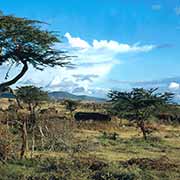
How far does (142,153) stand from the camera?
25.7 m

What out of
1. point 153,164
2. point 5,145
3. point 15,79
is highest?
point 15,79

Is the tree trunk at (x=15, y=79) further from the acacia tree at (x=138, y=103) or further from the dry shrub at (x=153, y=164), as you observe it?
the acacia tree at (x=138, y=103)

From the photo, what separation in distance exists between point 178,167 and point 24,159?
20.3 feet

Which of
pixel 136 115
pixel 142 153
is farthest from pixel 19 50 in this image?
pixel 136 115

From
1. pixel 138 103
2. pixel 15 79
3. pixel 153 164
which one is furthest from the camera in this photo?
pixel 138 103

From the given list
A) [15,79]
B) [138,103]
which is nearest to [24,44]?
[15,79]

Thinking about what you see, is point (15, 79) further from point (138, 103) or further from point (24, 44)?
point (138, 103)

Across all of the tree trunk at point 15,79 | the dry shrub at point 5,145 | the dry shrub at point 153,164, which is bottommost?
the dry shrub at point 153,164

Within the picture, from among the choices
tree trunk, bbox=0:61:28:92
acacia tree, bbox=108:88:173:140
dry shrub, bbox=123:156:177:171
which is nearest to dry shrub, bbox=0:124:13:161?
tree trunk, bbox=0:61:28:92

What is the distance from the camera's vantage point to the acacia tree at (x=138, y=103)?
129 ft

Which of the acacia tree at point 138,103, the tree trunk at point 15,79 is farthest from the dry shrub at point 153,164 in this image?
the acacia tree at point 138,103

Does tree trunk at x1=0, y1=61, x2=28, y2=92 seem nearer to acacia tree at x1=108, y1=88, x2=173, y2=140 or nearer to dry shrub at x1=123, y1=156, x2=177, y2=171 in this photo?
dry shrub at x1=123, y1=156, x2=177, y2=171

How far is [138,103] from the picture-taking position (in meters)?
39.1

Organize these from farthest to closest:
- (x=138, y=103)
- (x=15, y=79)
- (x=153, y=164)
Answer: (x=138, y=103) < (x=15, y=79) < (x=153, y=164)
